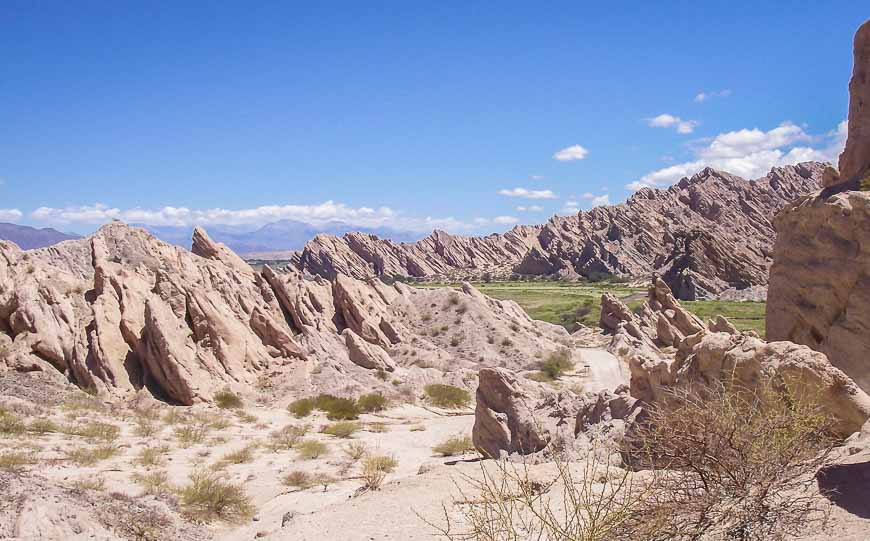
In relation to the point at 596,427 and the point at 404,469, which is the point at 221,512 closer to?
the point at 404,469

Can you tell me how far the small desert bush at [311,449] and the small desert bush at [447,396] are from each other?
31.3 feet

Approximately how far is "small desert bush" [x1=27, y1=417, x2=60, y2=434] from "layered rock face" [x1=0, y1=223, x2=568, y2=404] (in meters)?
4.05

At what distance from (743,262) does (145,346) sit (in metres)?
85.3

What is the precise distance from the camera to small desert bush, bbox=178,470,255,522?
1110 cm

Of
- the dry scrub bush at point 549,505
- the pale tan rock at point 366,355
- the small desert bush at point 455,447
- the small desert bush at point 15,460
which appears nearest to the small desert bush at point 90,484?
the small desert bush at point 15,460

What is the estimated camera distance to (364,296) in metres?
36.0

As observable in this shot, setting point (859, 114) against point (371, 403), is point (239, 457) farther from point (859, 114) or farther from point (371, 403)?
point (859, 114)

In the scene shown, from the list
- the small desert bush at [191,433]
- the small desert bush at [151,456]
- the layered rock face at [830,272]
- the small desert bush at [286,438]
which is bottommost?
the small desert bush at [286,438]

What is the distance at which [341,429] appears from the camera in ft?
63.6

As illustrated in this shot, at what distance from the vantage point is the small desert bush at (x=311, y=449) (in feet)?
52.5

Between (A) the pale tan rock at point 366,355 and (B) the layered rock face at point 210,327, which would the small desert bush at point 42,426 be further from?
(A) the pale tan rock at point 366,355

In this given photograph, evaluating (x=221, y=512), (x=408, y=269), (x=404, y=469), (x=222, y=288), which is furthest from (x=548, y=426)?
(x=408, y=269)

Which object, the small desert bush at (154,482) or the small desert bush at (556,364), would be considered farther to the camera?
the small desert bush at (556,364)

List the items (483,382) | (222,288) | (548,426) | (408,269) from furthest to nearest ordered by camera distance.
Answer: (408,269) → (222,288) → (483,382) → (548,426)
